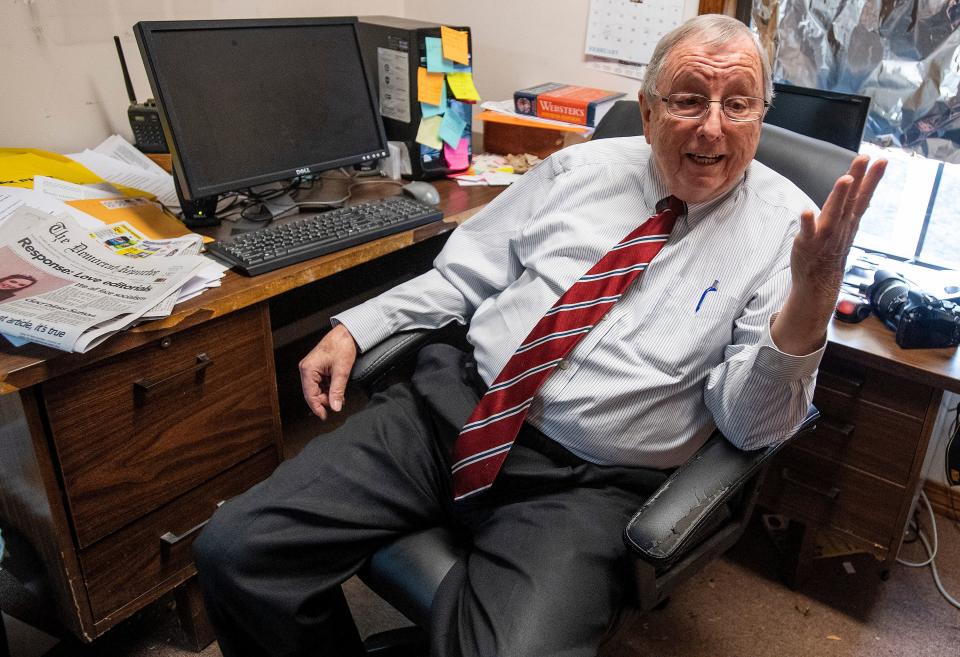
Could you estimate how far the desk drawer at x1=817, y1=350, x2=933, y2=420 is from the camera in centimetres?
142

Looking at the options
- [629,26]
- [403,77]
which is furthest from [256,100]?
[629,26]

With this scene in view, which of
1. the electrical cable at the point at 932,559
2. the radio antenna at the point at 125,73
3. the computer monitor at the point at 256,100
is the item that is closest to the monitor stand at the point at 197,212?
the computer monitor at the point at 256,100

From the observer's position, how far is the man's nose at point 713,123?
1.16 metres

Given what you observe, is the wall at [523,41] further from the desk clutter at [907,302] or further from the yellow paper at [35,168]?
the yellow paper at [35,168]

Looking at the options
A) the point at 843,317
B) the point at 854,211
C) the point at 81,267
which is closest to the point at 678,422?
the point at 854,211

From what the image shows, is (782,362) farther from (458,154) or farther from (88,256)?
(458,154)

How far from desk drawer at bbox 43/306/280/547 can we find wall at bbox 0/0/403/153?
2.60ft

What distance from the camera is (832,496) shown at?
1566 mm

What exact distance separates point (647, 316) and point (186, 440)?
0.84m

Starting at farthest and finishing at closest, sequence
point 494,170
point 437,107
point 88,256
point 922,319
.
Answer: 1. point 494,170
2. point 437,107
3. point 922,319
4. point 88,256

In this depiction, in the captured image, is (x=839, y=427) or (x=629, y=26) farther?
(x=629, y=26)

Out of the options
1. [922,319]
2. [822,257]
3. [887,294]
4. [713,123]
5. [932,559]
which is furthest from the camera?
[932,559]

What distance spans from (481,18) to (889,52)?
3.82 ft

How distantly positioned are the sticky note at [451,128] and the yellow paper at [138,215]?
706 millimetres
